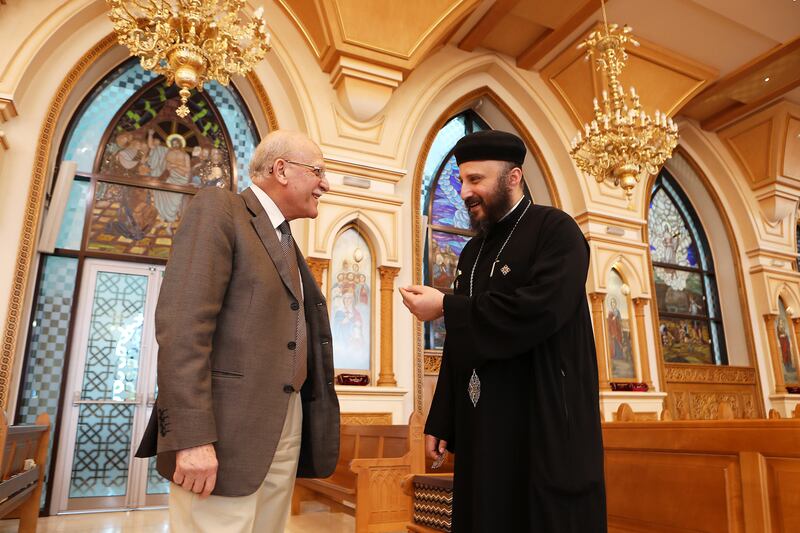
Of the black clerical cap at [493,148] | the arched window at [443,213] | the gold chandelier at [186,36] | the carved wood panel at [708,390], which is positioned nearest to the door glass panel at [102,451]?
the gold chandelier at [186,36]

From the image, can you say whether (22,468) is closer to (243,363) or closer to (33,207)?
(33,207)

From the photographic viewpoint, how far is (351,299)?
6.88m

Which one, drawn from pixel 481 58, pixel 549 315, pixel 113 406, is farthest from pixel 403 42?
pixel 549 315

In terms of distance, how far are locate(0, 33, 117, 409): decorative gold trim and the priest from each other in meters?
5.30

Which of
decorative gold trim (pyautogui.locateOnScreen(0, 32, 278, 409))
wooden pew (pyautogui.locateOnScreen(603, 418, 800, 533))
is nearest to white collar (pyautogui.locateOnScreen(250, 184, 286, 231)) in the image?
wooden pew (pyautogui.locateOnScreen(603, 418, 800, 533))

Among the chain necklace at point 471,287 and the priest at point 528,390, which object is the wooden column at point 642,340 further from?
the priest at point 528,390

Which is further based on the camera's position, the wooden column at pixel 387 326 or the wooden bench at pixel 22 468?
the wooden column at pixel 387 326

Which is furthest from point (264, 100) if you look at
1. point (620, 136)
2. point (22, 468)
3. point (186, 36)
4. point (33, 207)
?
point (22, 468)

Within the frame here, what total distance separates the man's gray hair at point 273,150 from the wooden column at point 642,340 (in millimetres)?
7744

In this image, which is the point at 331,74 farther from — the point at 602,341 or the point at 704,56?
the point at 704,56

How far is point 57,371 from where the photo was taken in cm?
623

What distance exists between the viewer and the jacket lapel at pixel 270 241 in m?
1.81

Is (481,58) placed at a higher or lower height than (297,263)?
higher

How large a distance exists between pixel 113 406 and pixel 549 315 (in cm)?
609
